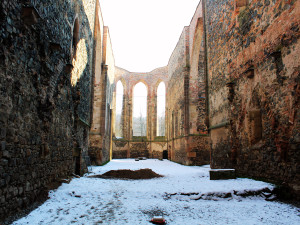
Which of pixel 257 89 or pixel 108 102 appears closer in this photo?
pixel 257 89

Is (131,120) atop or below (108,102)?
below

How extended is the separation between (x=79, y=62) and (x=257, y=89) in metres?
6.17

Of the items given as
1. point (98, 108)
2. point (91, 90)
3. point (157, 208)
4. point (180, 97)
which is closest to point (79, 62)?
point (91, 90)

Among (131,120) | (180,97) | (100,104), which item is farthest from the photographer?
(131,120)

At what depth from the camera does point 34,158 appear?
4.49 metres

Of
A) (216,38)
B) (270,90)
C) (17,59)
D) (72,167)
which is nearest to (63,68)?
(17,59)

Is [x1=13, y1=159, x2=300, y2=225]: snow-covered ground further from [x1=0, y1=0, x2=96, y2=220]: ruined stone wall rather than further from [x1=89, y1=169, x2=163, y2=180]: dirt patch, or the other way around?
[x1=89, y1=169, x2=163, y2=180]: dirt patch

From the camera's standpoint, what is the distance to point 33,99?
440cm

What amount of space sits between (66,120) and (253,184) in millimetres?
5487

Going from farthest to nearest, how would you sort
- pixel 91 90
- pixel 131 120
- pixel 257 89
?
pixel 131 120
pixel 91 90
pixel 257 89

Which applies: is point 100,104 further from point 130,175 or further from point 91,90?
point 130,175

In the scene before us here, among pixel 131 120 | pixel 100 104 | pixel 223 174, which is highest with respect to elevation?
pixel 131 120

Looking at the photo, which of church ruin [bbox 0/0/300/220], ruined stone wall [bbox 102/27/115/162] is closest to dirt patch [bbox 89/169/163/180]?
church ruin [bbox 0/0/300/220]

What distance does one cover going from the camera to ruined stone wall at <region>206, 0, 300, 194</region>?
17.3 feet
